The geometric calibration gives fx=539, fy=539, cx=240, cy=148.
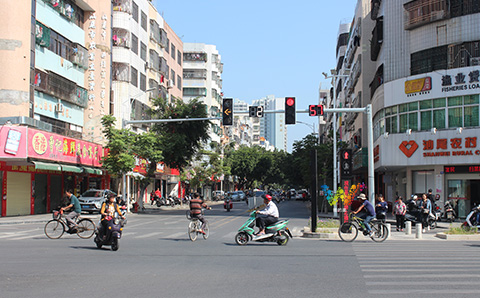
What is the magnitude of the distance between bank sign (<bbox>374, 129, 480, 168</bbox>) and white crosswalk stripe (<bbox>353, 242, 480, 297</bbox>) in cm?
1713

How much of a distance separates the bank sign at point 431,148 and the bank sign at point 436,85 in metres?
2.39

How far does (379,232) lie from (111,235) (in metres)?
9.38

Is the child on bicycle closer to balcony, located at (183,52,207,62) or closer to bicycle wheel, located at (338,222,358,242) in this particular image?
bicycle wheel, located at (338,222,358,242)

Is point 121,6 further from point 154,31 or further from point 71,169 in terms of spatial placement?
point 71,169

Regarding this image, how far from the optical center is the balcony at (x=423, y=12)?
A: 34.3 meters

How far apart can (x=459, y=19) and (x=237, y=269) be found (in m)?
28.2

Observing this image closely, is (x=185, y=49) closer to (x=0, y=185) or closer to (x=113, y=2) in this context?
(x=113, y=2)

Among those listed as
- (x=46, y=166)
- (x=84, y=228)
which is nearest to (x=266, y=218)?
(x=84, y=228)

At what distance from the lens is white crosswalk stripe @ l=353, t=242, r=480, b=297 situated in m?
9.25

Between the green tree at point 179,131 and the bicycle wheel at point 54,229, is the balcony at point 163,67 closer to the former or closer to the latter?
the green tree at point 179,131

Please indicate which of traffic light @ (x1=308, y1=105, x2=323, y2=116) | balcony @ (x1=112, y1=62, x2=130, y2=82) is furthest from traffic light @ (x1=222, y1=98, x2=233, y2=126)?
balcony @ (x1=112, y1=62, x2=130, y2=82)

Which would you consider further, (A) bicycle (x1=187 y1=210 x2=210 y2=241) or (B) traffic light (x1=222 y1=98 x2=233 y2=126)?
(B) traffic light (x1=222 y1=98 x2=233 y2=126)

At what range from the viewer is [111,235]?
15.6 m

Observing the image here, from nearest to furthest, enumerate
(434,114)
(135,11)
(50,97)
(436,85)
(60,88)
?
(436,85) < (434,114) < (50,97) < (60,88) < (135,11)
